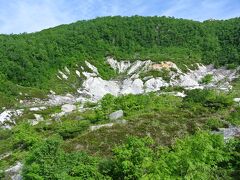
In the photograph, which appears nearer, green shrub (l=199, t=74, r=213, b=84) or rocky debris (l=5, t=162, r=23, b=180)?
rocky debris (l=5, t=162, r=23, b=180)

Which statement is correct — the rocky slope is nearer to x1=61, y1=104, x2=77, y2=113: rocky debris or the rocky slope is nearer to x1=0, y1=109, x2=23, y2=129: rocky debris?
x1=61, y1=104, x2=77, y2=113: rocky debris

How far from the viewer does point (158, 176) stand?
2688cm

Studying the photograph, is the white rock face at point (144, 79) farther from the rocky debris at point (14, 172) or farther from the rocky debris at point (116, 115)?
the rocky debris at point (14, 172)

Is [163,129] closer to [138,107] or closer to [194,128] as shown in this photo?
[194,128]

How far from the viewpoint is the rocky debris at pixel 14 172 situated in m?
40.3

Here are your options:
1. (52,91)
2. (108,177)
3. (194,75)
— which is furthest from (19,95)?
(108,177)

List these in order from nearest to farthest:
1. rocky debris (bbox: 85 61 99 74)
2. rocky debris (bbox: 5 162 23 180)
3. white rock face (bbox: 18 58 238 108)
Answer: rocky debris (bbox: 5 162 23 180) → white rock face (bbox: 18 58 238 108) → rocky debris (bbox: 85 61 99 74)

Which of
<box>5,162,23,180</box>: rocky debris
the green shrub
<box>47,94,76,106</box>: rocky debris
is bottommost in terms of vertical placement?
<box>5,162,23,180</box>: rocky debris

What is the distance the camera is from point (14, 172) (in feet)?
137

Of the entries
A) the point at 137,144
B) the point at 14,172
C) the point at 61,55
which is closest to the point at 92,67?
the point at 61,55

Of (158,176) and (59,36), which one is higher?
(59,36)

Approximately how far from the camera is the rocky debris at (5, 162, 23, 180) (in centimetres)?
4035

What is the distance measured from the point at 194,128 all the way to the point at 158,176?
788 inches

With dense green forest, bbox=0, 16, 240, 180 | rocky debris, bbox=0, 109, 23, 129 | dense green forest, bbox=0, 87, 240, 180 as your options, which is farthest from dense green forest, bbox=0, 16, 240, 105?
dense green forest, bbox=0, 87, 240, 180
